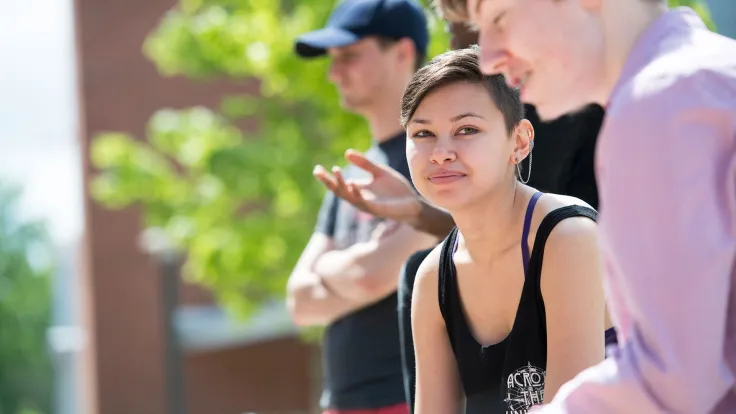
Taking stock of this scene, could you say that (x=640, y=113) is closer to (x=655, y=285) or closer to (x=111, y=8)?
(x=655, y=285)

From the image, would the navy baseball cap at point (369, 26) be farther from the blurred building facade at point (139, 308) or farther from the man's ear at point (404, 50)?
the blurred building facade at point (139, 308)

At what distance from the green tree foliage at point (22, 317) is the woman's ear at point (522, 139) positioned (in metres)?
42.1

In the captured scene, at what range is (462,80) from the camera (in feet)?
8.72

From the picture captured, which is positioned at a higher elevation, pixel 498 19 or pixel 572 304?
pixel 498 19

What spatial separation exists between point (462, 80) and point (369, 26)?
66.7 inches

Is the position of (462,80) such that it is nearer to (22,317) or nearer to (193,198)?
(193,198)

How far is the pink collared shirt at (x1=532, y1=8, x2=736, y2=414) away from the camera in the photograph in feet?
5.18

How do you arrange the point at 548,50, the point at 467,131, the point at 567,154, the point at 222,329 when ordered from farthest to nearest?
1. the point at 222,329
2. the point at 567,154
3. the point at 467,131
4. the point at 548,50

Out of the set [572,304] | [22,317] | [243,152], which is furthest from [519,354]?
[22,317]

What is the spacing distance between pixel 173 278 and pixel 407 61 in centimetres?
1259

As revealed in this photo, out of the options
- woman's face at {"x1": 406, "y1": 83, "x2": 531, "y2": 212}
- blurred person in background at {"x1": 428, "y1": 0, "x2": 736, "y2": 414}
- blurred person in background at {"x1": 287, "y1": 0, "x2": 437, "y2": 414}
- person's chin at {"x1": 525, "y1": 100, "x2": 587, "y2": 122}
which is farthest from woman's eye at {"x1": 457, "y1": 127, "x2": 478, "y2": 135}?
blurred person in background at {"x1": 287, "y1": 0, "x2": 437, "y2": 414}

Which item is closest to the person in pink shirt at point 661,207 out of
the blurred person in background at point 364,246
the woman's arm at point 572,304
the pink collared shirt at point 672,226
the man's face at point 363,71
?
the pink collared shirt at point 672,226

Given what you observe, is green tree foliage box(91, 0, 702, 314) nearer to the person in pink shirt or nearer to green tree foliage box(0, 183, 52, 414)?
the person in pink shirt

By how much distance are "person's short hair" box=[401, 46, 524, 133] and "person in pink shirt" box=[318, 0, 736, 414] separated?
0.87 m
